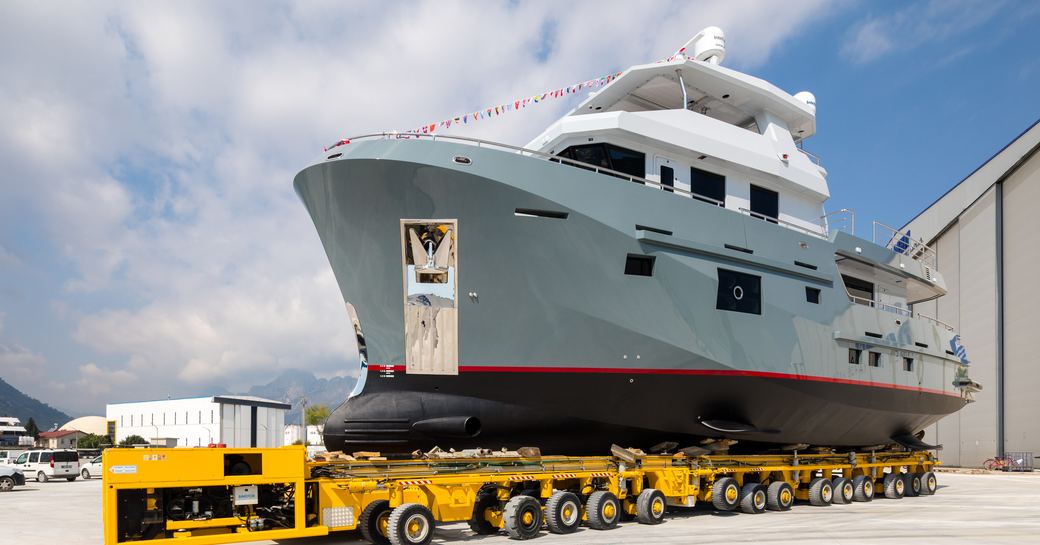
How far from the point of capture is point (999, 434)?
121 ft

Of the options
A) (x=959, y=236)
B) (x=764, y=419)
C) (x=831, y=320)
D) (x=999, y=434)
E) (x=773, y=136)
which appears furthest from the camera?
(x=959, y=236)

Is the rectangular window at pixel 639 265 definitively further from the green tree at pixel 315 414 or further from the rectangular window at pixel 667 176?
the green tree at pixel 315 414

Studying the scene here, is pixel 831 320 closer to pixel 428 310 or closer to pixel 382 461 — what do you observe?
pixel 428 310

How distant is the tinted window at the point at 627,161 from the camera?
12930 millimetres

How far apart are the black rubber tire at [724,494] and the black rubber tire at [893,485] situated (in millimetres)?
5875

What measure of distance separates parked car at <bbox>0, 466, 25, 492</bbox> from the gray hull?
18.6 meters

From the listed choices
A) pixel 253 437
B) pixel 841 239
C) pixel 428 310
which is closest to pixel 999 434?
pixel 841 239

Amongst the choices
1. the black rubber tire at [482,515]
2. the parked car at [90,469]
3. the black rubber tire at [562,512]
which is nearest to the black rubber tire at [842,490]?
the black rubber tire at [562,512]

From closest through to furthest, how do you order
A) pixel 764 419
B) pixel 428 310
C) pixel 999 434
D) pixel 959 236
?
1. pixel 428 310
2. pixel 764 419
3. pixel 999 434
4. pixel 959 236

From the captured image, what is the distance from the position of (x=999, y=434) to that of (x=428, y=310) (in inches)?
1454

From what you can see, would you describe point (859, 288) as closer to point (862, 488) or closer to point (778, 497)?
point (862, 488)

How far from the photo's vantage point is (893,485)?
53.8 ft

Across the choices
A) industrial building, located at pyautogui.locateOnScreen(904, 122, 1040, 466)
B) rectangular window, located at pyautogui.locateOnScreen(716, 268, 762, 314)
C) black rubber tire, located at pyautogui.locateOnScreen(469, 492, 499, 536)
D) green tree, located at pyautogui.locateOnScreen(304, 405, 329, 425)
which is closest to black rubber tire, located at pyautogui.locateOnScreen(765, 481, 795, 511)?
rectangular window, located at pyautogui.locateOnScreen(716, 268, 762, 314)

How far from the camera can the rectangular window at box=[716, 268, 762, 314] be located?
41.0 feet
